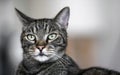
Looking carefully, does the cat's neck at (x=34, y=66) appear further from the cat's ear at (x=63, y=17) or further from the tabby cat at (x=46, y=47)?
the cat's ear at (x=63, y=17)

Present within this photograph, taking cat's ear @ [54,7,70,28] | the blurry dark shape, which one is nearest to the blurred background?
the blurry dark shape

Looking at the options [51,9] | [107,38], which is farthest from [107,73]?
[51,9]

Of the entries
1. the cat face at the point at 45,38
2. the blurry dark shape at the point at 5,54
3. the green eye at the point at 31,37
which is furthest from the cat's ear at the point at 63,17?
the blurry dark shape at the point at 5,54

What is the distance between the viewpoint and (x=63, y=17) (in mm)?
1205

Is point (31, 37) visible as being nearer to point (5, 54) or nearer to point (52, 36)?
point (52, 36)

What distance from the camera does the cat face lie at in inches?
45.0

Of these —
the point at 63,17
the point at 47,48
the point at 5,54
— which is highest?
the point at 63,17

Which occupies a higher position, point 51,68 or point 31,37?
point 31,37

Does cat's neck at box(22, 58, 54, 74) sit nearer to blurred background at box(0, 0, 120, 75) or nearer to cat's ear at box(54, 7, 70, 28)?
cat's ear at box(54, 7, 70, 28)

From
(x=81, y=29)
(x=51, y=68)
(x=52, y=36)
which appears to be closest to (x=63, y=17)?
(x=52, y=36)

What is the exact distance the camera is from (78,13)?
158 cm

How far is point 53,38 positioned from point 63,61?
0.11 m

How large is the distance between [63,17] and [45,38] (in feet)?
0.39

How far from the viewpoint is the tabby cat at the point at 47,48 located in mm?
1150
